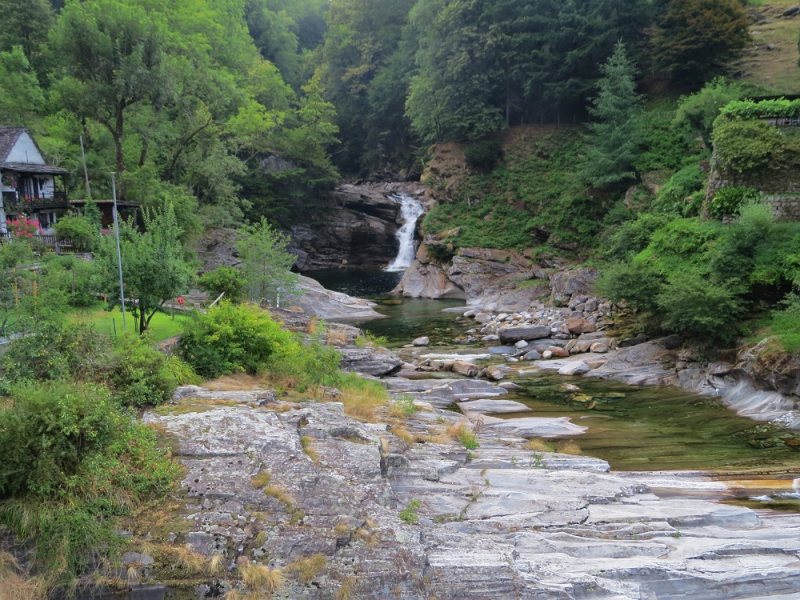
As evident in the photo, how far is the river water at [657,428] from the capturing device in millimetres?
13789

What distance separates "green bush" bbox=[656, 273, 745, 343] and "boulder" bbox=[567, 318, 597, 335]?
5.84 meters

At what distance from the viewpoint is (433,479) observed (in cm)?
1102

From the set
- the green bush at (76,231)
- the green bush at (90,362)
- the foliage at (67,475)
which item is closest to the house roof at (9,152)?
the green bush at (76,231)

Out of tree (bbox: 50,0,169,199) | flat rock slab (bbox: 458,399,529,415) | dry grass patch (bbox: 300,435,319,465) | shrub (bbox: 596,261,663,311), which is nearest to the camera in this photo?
dry grass patch (bbox: 300,435,319,465)

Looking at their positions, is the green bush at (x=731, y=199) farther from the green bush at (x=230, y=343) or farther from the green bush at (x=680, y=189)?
the green bush at (x=230, y=343)

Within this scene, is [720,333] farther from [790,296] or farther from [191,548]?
[191,548]

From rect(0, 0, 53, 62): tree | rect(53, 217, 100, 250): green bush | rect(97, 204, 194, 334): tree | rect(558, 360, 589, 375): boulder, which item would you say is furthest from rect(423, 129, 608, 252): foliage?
Result: rect(0, 0, 53, 62): tree

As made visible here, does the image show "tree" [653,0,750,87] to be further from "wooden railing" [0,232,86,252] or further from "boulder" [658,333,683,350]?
"wooden railing" [0,232,86,252]

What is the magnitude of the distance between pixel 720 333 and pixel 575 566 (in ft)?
49.0

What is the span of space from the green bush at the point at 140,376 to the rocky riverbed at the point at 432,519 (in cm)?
55

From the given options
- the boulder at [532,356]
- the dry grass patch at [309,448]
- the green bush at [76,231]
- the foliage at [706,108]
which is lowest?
the boulder at [532,356]

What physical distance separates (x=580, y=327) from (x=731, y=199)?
820cm

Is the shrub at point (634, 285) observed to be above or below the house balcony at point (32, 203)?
below

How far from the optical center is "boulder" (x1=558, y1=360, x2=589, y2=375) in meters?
22.5
